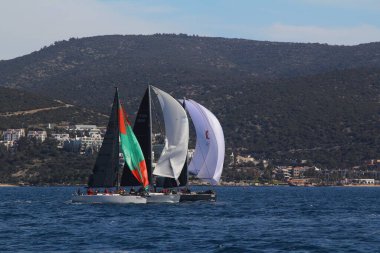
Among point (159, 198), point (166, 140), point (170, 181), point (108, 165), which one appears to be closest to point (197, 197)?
point (170, 181)

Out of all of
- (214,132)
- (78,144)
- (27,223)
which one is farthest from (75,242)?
(78,144)

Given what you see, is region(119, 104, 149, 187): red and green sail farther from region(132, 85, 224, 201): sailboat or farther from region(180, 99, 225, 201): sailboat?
region(180, 99, 225, 201): sailboat

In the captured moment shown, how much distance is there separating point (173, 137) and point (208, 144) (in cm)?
279

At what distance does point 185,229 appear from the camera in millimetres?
59656

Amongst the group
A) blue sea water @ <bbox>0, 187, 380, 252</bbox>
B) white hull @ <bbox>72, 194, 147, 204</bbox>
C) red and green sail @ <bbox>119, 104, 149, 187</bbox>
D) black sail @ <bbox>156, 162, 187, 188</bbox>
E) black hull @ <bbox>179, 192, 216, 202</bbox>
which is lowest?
blue sea water @ <bbox>0, 187, 380, 252</bbox>

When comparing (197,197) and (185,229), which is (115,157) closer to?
(197,197)

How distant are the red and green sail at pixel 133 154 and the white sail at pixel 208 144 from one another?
4436 mm

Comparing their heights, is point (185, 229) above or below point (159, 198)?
below

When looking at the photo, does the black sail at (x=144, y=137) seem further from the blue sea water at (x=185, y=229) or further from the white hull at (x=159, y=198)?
the blue sea water at (x=185, y=229)

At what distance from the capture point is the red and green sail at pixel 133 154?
84.6 m

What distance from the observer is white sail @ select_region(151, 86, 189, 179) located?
3287 inches

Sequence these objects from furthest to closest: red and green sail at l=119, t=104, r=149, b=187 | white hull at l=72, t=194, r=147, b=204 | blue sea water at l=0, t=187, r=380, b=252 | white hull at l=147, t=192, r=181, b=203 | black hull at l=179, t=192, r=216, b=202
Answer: black hull at l=179, t=192, r=216, b=202
red and green sail at l=119, t=104, r=149, b=187
white hull at l=147, t=192, r=181, b=203
white hull at l=72, t=194, r=147, b=204
blue sea water at l=0, t=187, r=380, b=252

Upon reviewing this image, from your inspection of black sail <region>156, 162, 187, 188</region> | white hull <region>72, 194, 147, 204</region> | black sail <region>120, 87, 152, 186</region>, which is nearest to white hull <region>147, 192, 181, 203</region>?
white hull <region>72, 194, 147, 204</region>

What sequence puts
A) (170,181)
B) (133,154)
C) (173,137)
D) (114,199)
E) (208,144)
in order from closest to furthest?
(114,199), (173,137), (208,144), (133,154), (170,181)
